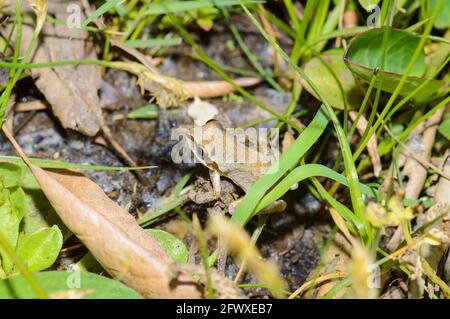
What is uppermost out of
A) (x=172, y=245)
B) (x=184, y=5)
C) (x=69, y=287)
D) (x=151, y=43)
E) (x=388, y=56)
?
(x=184, y=5)

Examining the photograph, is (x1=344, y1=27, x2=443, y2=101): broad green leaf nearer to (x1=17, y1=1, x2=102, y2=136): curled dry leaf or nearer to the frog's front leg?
the frog's front leg

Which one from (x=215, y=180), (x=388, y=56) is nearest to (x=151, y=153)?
(x=215, y=180)

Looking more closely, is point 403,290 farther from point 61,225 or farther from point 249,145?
point 61,225

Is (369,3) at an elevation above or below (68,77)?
above

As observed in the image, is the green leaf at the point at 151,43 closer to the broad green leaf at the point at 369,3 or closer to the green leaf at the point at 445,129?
the broad green leaf at the point at 369,3

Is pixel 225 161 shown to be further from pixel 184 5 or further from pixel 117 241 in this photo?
pixel 184 5

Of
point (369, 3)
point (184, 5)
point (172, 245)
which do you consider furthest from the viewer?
point (184, 5)
